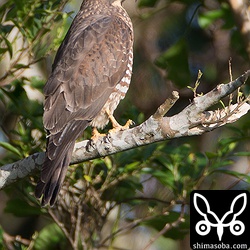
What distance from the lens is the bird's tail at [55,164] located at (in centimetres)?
555

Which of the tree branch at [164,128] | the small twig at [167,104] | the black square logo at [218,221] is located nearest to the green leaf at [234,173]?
the black square logo at [218,221]

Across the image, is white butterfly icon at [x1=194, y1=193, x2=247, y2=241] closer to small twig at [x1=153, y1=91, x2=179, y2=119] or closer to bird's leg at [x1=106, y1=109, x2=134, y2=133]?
bird's leg at [x1=106, y1=109, x2=134, y2=133]

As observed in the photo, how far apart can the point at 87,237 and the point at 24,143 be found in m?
0.76

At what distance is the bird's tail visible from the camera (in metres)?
5.55

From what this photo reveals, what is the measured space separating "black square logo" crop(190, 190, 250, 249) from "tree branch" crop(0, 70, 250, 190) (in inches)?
43.0

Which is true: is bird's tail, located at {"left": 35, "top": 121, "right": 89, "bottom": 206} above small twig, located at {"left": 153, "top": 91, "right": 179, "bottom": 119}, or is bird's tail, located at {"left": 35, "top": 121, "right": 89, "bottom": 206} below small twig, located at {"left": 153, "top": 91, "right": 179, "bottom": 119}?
below

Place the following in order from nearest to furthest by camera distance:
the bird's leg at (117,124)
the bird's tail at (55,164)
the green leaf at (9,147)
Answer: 1. the bird's tail at (55,164)
2. the bird's leg at (117,124)
3. the green leaf at (9,147)

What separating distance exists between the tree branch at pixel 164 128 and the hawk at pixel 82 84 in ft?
0.53

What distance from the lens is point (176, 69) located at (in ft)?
23.9

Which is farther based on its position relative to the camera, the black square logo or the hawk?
the black square logo

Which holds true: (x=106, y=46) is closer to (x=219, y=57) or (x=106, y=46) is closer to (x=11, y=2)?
(x=11, y=2)

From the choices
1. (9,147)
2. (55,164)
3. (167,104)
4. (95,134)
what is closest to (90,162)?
(95,134)

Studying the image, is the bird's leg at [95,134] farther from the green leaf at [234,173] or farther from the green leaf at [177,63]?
the green leaf at [177,63]

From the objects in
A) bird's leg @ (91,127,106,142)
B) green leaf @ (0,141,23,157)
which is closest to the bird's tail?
bird's leg @ (91,127,106,142)
